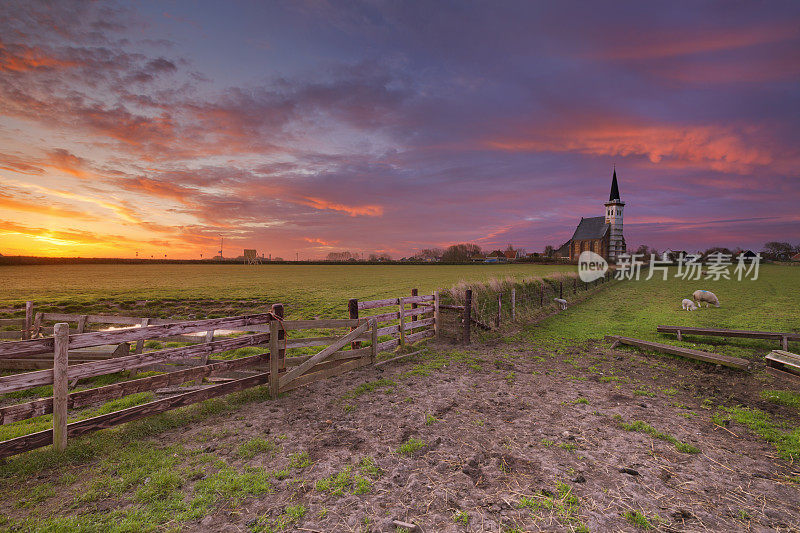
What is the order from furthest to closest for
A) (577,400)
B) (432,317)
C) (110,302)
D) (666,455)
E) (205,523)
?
1. (110,302)
2. (432,317)
3. (577,400)
4. (666,455)
5. (205,523)

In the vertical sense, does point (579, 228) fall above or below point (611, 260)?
above

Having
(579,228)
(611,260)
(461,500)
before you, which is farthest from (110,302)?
(579,228)

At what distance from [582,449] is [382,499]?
3.49 metres

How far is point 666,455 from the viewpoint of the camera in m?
5.23

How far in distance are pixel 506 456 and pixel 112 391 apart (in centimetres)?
657

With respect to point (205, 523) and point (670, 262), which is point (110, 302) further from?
point (670, 262)

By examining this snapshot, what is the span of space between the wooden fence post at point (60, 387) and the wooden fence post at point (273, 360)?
126 inches

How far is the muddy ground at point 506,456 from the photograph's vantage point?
388cm

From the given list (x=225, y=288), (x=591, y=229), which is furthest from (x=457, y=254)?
(x=225, y=288)

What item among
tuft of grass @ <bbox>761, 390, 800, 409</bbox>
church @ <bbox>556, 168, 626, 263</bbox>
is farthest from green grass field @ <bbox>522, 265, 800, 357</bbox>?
church @ <bbox>556, 168, 626, 263</bbox>

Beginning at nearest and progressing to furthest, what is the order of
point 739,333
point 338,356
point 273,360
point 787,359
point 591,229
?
point 273,360
point 787,359
point 338,356
point 739,333
point 591,229

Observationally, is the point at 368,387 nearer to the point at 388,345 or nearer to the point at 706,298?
the point at 388,345

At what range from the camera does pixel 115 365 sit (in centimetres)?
550

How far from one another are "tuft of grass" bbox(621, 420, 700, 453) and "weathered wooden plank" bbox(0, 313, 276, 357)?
786 centimetres
